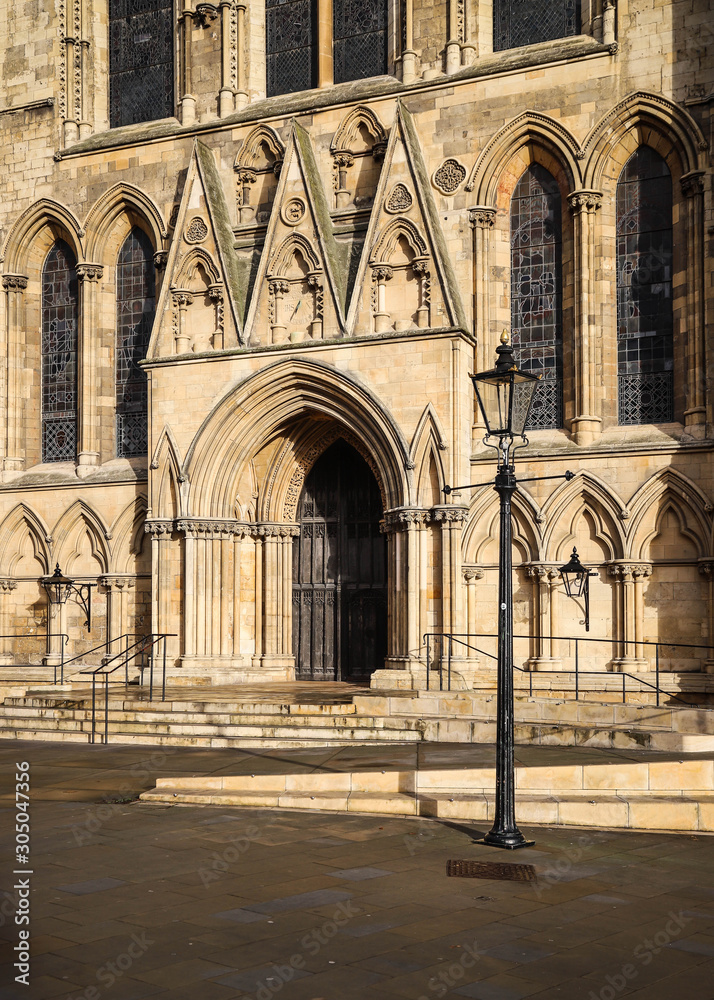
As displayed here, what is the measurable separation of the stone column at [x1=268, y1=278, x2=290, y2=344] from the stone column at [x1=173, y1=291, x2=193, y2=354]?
1758 millimetres

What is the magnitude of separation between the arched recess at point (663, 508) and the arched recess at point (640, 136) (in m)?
5.28

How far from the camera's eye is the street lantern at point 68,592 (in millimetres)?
22828

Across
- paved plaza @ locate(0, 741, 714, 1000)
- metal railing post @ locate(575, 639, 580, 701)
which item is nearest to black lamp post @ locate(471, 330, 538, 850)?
paved plaza @ locate(0, 741, 714, 1000)

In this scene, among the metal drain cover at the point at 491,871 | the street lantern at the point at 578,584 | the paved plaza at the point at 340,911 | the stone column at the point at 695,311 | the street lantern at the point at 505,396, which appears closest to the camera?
the paved plaza at the point at 340,911

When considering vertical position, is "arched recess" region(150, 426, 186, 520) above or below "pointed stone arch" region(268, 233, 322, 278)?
below

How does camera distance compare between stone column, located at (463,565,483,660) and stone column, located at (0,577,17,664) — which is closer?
stone column, located at (463,565,483,660)

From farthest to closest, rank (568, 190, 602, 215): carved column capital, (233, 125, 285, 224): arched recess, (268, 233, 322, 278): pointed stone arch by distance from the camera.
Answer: (233, 125, 285, 224): arched recess
(268, 233, 322, 278): pointed stone arch
(568, 190, 602, 215): carved column capital

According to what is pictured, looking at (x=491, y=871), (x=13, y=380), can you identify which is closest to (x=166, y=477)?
(x=13, y=380)

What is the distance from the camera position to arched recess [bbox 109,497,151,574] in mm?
22609

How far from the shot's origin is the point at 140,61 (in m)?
24.2

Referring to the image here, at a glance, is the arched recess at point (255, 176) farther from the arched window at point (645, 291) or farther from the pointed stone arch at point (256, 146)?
the arched window at point (645, 291)

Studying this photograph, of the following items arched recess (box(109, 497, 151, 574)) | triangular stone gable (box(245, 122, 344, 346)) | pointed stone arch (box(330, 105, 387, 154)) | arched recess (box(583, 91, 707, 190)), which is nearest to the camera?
arched recess (box(583, 91, 707, 190))

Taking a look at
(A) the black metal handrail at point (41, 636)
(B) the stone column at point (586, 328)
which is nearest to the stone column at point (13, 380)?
(A) the black metal handrail at point (41, 636)

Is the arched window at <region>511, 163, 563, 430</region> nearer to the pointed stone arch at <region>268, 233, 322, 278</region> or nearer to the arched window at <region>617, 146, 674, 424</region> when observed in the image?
the arched window at <region>617, 146, 674, 424</region>
